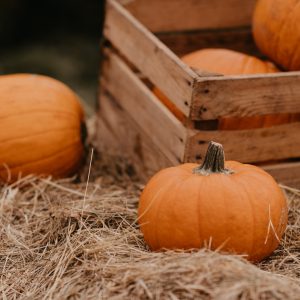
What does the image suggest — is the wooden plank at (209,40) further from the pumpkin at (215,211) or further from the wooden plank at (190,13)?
the pumpkin at (215,211)

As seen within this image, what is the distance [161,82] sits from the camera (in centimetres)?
272

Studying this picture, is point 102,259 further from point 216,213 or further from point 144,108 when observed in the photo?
point 144,108

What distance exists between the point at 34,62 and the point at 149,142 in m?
2.92

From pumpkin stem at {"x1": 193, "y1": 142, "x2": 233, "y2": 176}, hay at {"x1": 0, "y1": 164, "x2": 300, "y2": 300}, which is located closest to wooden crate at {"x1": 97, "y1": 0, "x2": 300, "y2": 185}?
hay at {"x1": 0, "y1": 164, "x2": 300, "y2": 300}

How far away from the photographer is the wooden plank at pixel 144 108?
8.56 ft

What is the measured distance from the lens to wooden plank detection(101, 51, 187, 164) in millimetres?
2609

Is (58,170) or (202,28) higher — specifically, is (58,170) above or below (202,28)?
below

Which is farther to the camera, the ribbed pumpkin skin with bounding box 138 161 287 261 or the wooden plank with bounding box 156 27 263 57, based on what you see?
the wooden plank with bounding box 156 27 263 57

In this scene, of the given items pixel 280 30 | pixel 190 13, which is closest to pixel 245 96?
pixel 280 30

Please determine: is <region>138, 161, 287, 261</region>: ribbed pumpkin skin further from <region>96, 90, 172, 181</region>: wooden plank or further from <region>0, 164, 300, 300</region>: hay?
<region>96, 90, 172, 181</region>: wooden plank

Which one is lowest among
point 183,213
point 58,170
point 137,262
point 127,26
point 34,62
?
point 34,62

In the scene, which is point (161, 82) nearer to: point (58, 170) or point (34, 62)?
point (58, 170)

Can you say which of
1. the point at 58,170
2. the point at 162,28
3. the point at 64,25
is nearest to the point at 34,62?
the point at 64,25

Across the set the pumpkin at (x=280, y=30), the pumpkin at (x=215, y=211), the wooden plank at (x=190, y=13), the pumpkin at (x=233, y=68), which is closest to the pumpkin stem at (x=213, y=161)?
the pumpkin at (x=215, y=211)
